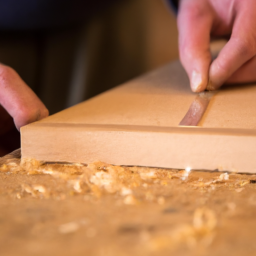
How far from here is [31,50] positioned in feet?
4.29

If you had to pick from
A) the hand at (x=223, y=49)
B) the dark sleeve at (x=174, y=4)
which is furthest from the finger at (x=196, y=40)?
the dark sleeve at (x=174, y=4)

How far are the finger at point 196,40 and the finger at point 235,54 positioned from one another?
20 millimetres

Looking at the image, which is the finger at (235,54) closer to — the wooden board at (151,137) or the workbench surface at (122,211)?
the wooden board at (151,137)

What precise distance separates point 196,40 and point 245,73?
0.12m

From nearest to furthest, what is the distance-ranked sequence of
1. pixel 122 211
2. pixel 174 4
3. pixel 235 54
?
pixel 122 211, pixel 235 54, pixel 174 4

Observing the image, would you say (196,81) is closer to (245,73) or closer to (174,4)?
(245,73)

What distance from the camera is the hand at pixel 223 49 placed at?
637mm

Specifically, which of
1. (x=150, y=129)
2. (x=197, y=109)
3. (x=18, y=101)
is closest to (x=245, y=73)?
(x=197, y=109)

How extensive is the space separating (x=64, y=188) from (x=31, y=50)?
1.02m

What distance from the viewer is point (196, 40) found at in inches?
27.0

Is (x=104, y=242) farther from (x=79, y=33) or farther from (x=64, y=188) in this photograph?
(x=79, y=33)

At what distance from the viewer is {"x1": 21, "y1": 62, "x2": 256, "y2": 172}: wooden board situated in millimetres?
441

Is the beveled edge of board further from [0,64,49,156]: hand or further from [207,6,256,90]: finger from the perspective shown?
Answer: [207,6,256,90]: finger

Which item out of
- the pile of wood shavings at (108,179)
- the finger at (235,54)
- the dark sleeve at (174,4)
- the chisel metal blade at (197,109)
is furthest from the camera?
the dark sleeve at (174,4)
